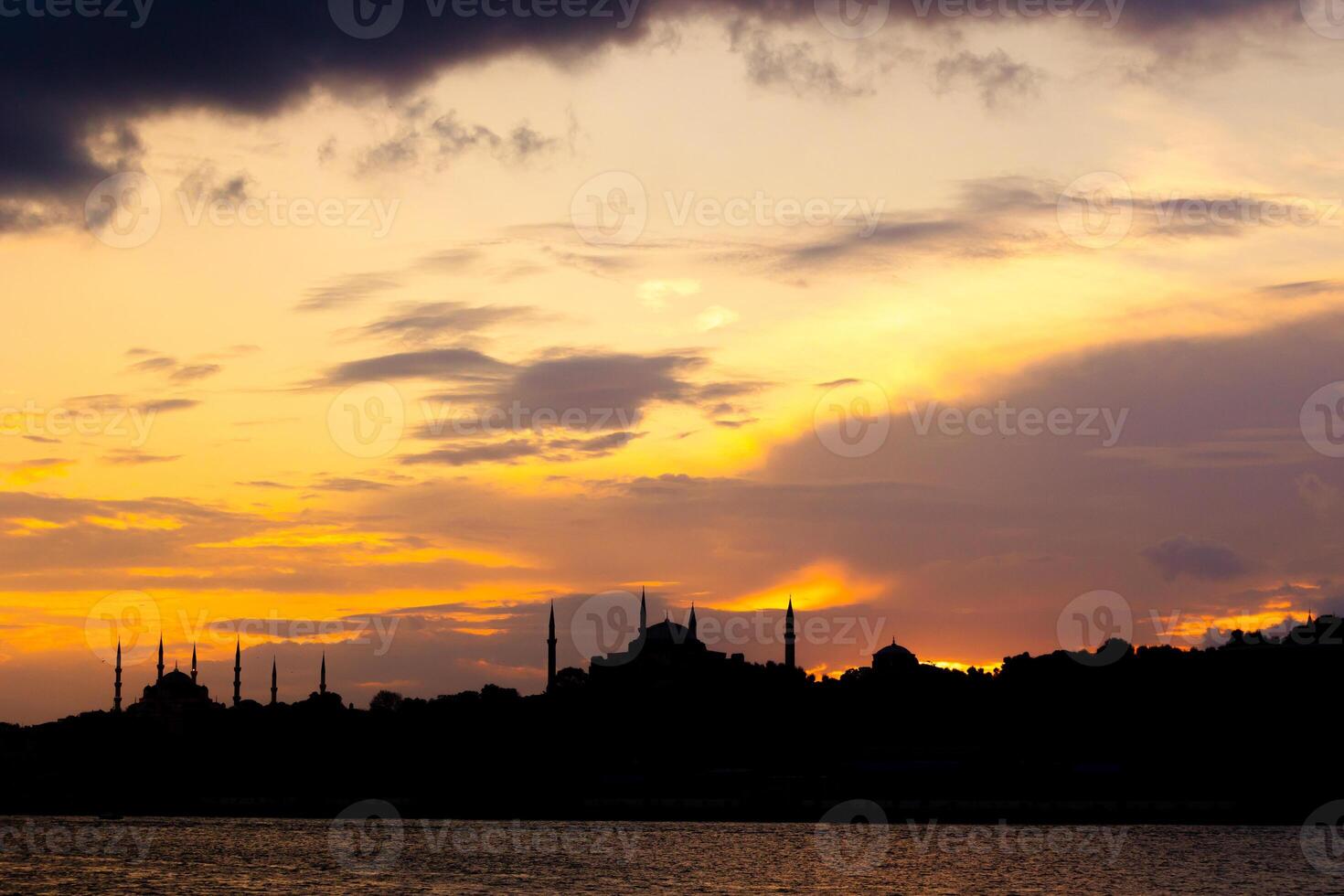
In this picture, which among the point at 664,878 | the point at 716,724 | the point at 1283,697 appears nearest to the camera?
the point at 664,878

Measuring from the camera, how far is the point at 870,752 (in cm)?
17475

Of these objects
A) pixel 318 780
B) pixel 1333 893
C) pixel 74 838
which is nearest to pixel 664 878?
pixel 1333 893

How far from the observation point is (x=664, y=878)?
92.2 meters

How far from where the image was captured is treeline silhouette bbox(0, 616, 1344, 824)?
522 feet

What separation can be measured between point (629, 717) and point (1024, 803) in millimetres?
48418

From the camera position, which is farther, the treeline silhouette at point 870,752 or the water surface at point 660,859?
the treeline silhouette at point 870,752

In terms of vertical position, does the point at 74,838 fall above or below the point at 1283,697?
below

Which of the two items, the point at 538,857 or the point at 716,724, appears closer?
the point at 538,857

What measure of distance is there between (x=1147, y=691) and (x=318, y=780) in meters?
85.9

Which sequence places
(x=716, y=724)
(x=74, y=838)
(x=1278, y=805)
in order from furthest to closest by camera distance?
(x=716, y=724), (x=1278, y=805), (x=74, y=838)

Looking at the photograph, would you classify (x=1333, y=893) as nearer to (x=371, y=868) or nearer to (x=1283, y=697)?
(x=371, y=868)

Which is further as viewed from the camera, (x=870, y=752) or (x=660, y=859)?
(x=870, y=752)

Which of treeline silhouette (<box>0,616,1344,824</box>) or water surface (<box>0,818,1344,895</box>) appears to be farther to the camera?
treeline silhouette (<box>0,616,1344,824</box>)

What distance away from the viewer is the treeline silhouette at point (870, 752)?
159 metres
